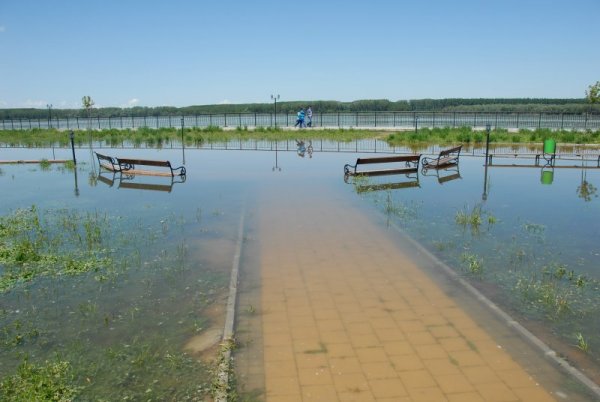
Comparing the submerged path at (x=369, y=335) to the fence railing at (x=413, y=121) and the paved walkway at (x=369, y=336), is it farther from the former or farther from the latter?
the fence railing at (x=413, y=121)

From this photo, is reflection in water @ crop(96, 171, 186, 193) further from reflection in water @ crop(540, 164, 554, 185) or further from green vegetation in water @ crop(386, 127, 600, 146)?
green vegetation in water @ crop(386, 127, 600, 146)

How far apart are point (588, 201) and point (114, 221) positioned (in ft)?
40.4

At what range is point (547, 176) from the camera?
1741cm

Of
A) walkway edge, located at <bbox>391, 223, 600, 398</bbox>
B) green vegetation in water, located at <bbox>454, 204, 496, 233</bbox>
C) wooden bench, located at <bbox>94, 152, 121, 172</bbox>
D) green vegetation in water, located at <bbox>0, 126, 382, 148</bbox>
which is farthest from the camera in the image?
green vegetation in water, located at <bbox>0, 126, 382, 148</bbox>

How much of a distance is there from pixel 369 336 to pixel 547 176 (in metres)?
14.5

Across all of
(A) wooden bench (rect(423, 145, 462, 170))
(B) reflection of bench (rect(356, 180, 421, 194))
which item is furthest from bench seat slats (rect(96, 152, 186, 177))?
(A) wooden bench (rect(423, 145, 462, 170))

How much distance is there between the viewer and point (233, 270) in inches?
309

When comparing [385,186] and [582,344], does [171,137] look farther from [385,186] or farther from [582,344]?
[582,344]

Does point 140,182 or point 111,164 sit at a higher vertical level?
point 111,164

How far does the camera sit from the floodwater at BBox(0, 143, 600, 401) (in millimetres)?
4910

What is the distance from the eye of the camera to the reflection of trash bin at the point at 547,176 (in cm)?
1642

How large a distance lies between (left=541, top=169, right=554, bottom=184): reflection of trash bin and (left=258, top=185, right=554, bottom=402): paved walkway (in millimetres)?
10046

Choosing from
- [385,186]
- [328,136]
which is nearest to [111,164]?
[385,186]

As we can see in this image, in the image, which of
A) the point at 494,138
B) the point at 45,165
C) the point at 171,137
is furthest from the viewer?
the point at 171,137
